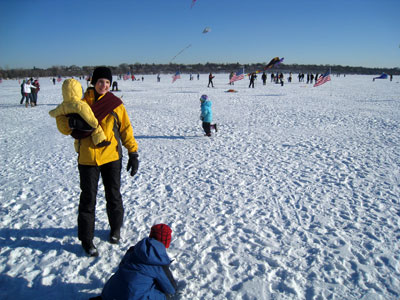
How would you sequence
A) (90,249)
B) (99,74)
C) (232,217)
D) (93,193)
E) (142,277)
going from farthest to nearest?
(232,217) → (90,249) → (93,193) → (99,74) → (142,277)

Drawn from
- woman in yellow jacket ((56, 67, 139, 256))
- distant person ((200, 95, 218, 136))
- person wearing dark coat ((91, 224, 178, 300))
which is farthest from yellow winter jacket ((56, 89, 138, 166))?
distant person ((200, 95, 218, 136))

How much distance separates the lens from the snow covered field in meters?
2.45

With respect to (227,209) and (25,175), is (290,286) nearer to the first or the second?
(227,209)

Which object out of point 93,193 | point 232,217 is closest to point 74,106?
point 93,193

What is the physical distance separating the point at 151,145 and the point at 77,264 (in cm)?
469

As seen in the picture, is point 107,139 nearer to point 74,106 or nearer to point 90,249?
point 74,106

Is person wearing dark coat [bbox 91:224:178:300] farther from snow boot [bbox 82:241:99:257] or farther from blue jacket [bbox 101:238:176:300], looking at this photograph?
snow boot [bbox 82:241:99:257]

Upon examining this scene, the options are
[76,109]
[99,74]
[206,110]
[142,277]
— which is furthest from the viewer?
[206,110]

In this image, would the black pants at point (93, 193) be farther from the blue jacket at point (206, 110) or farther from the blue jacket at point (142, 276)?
the blue jacket at point (206, 110)

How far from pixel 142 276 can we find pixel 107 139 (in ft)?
4.21

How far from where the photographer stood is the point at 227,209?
12.3 ft

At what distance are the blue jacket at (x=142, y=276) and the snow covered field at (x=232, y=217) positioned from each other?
0.51 m

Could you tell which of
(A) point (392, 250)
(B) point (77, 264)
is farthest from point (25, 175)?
(A) point (392, 250)

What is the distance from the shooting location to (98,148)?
242cm
